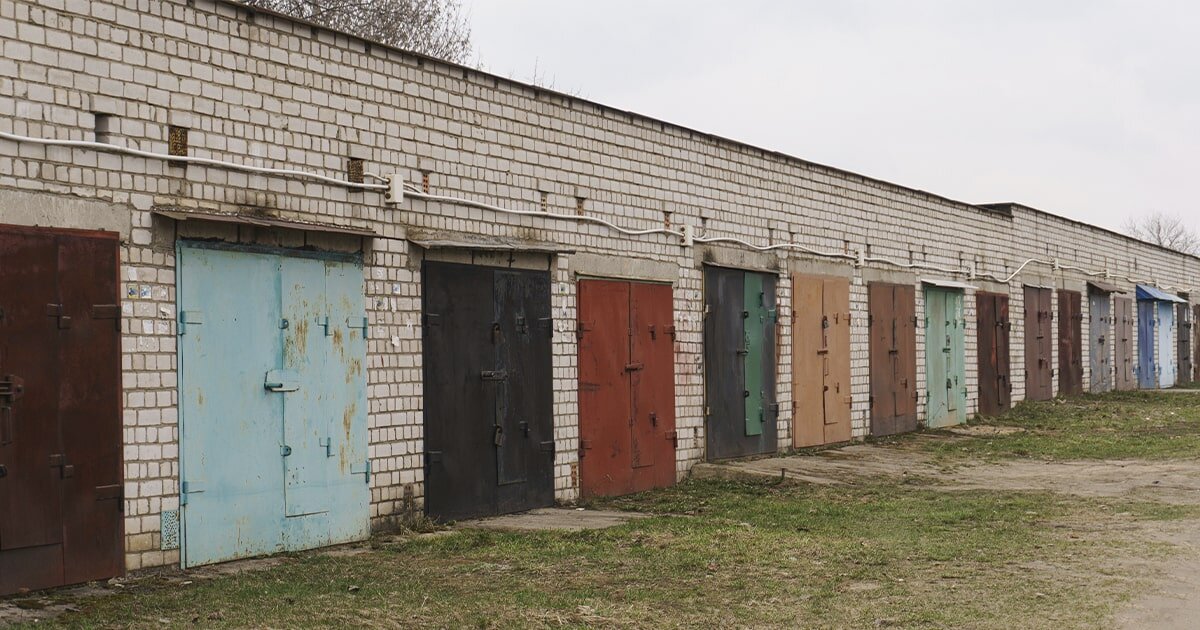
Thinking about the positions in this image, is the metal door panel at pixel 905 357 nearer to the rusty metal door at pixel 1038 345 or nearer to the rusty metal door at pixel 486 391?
the rusty metal door at pixel 1038 345

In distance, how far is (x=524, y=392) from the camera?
12.2 m

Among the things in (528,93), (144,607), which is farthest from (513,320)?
(144,607)

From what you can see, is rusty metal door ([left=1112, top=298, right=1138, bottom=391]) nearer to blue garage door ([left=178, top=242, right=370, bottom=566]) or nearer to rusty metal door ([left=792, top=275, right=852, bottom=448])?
rusty metal door ([left=792, top=275, right=852, bottom=448])

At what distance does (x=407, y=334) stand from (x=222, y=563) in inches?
100

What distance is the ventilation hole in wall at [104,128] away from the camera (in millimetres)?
8422

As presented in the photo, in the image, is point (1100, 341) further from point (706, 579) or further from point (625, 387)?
point (706, 579)

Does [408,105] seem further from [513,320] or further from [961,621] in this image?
[961,621]

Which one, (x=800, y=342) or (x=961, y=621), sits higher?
(x=800, y=342)

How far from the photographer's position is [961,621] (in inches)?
273

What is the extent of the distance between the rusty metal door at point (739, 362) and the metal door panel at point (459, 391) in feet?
13.7

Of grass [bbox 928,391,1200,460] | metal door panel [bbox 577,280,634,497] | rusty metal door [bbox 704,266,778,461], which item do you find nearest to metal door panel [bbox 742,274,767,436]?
rusty metal door [bbox 704,266,778,461]

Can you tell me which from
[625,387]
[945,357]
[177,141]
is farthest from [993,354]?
[177,141]

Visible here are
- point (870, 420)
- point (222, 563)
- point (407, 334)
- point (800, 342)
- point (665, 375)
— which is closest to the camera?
point (222, 563)

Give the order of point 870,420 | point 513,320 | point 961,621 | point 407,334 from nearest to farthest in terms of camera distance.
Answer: point 961,621 → point 407,334 → point 513,320 → point 870,420
